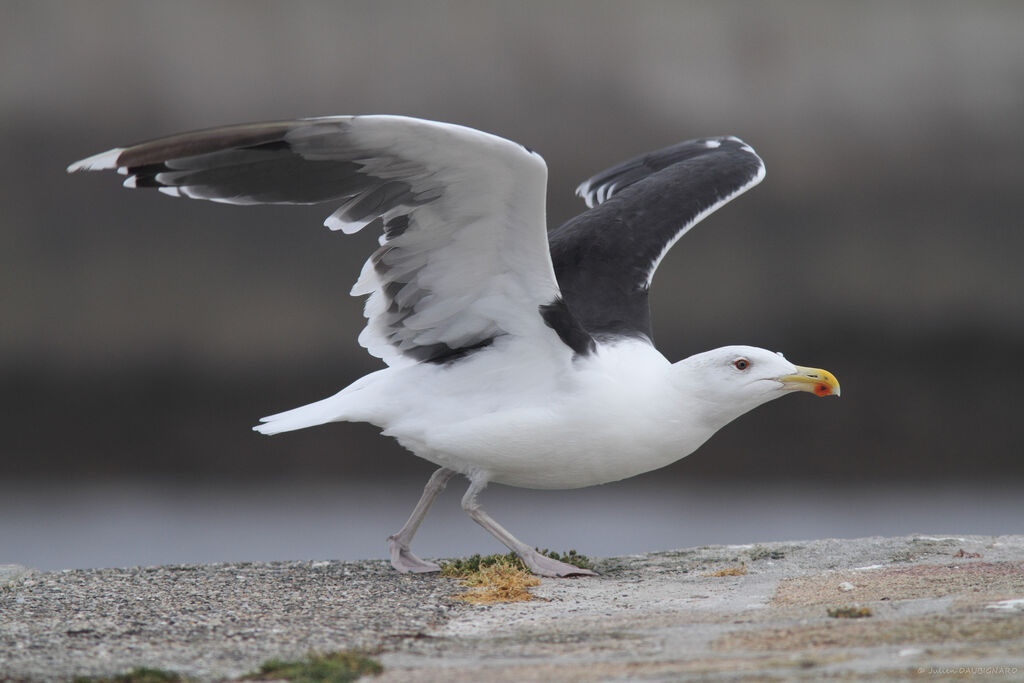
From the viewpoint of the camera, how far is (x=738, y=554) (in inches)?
260

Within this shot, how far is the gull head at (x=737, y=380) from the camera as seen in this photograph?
Answer: 5.88m

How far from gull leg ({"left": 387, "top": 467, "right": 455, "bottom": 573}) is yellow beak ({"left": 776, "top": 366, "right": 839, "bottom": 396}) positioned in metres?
1.91

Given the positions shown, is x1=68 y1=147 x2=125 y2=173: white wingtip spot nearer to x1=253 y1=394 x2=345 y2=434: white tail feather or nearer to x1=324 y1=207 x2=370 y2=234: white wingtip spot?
x1=324 y1=207 x2=370 y2=234: white wingtip spot

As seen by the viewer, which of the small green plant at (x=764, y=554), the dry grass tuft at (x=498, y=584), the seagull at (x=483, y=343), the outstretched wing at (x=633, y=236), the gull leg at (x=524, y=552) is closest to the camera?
the seagull at (x=483, y=343)

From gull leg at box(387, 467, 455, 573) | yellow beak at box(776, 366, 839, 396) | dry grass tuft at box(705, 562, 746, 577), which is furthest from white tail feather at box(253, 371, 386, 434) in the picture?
yellow beak at box(776, 366, 839, 396)

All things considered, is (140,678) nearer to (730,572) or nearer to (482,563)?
(482,563)

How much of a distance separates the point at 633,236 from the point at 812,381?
5.58ft

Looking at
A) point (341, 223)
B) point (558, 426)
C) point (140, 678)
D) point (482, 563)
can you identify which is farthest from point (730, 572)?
point (140, 678)

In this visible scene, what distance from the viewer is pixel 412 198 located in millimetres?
5406

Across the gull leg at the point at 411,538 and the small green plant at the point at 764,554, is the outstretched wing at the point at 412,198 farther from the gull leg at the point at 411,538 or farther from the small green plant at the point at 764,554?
the small green plant at the point at 764,554

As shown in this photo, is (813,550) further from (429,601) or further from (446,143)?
(446,143)

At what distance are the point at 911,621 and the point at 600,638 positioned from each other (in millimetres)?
1107

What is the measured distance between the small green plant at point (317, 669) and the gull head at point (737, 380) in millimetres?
2712

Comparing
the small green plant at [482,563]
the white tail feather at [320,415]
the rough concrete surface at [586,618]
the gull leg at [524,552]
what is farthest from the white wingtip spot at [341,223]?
the small green plant at [482,563]
